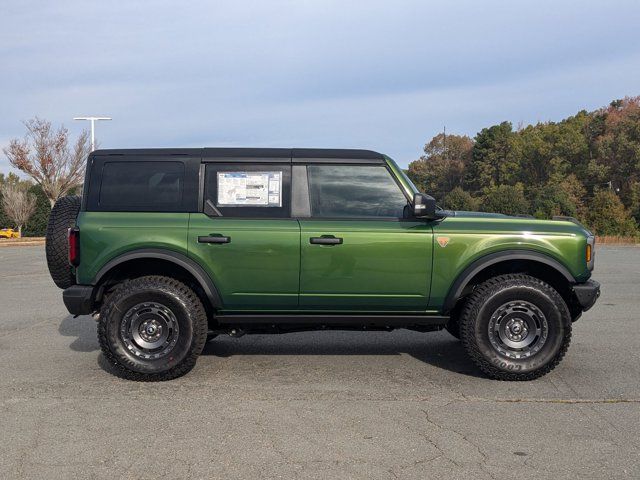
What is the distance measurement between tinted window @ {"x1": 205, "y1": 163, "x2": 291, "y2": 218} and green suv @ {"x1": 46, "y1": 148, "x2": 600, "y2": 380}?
0.03 ft

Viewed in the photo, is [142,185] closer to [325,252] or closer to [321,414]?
[325,252]

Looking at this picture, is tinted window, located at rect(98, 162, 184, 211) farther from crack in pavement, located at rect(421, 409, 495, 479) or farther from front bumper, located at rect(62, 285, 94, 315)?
crack in pavement, located at rect(421, 409, 495, 479)

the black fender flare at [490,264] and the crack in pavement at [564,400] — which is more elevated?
the black fender flare at [490,264]

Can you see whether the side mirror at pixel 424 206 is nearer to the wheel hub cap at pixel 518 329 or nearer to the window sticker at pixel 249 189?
the wheel hub cap at pixel 518 329

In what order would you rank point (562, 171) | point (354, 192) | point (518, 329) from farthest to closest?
point (562, 171) → point (354, 192) → point (518, 329)

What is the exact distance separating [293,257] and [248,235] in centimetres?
43

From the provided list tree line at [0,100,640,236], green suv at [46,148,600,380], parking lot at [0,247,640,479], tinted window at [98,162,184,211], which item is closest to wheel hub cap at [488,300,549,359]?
green suv at [46,148,600,380]

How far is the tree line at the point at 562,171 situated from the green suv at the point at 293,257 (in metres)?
34.0

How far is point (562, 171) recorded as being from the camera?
5916 centimetres

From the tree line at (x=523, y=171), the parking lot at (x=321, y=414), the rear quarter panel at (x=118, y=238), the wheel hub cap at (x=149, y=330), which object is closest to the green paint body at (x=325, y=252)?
the rear quarter panel at (x=118, y=238)

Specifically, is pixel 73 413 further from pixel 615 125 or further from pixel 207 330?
pixel 615 125

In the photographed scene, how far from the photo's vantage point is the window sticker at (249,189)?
212 inches

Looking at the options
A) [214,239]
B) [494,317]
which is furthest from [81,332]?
[494,317]

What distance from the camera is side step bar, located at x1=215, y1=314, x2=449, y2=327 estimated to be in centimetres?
532
